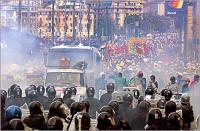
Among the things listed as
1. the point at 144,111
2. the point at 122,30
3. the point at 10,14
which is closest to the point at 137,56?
the point at 10,14

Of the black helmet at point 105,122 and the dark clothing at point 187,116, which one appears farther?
the dark clothing at point 187,116

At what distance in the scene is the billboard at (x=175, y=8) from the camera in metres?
40.6

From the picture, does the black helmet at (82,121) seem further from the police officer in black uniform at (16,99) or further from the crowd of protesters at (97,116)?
the police officer in black uniform at (16,99)

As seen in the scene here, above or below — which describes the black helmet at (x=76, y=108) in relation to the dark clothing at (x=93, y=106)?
above

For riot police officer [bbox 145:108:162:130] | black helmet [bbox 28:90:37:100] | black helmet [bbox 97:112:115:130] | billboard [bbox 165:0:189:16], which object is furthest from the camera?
billboard [bbox 165:0:189:16]

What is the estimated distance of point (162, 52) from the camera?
1610 inches

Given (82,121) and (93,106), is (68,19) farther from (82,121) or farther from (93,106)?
(82,121)

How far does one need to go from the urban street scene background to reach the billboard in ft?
0.21

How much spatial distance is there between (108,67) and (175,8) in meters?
Answer: 12.3

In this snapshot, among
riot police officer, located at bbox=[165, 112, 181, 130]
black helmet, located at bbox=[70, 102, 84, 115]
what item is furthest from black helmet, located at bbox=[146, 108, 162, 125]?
black helmet, located at bbox=[70, 102, 84, 115]

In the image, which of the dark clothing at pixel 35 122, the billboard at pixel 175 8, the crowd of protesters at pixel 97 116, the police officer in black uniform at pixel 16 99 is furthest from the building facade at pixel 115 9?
the dark clothing at pixel 35 122

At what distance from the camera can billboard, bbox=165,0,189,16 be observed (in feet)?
133

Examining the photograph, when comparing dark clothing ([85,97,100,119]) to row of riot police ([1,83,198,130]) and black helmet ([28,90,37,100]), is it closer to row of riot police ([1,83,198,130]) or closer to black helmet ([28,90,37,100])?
row of riot police ([1,83,198,130])

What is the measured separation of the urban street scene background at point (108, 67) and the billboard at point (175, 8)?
0.21ft
